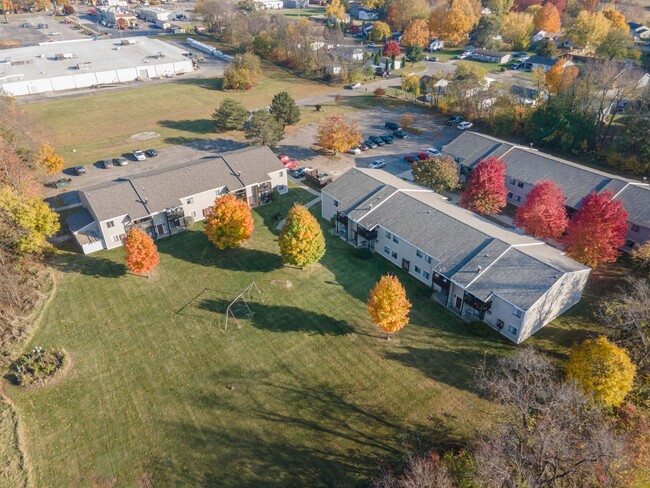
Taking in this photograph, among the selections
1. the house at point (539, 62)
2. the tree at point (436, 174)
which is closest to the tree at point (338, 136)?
the tree at point (436, 174)

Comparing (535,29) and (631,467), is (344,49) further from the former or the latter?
(631,467)

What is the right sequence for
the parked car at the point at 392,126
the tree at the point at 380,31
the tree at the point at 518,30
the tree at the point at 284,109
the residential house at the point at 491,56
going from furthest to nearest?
the tree at the point at 380,31
the tree at the point at 518,30
the residential house at the point at 491,56
the parked car at the point at 392,126
the tree at the point at 284,109

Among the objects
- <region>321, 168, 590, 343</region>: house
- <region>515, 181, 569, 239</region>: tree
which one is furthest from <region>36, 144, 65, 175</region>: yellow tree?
<region>515, 181, 569, 239</region>: tree

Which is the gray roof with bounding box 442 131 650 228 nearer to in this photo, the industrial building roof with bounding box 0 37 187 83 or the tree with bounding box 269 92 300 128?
the tree with bounding box 269 92 300 128

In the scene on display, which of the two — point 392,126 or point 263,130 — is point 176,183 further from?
point 392,126

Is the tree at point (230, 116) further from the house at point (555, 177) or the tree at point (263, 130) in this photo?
the house at point (555, 177)
